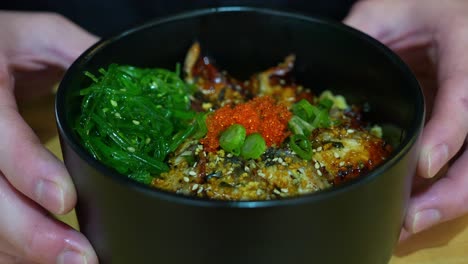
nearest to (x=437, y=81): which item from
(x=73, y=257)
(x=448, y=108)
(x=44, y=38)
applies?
(x=448, y=108)

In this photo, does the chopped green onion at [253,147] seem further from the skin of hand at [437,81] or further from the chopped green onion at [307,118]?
the skin of hand at [437,81]

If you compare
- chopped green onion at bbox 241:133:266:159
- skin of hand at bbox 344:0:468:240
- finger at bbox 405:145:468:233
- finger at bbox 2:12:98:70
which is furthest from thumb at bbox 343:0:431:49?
finger at bbox 2:12:98:70

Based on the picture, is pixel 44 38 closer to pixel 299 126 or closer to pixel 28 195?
pixel 28 195

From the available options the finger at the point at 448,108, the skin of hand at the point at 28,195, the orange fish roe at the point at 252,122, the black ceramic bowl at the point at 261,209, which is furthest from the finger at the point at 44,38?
the finger at the point at 448,108

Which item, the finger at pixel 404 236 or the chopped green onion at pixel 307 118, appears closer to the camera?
the chopped green onion at pixel 307 118

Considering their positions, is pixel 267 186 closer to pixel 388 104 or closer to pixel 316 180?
pixel 316 180

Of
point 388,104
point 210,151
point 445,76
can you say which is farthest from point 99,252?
point 445,76
